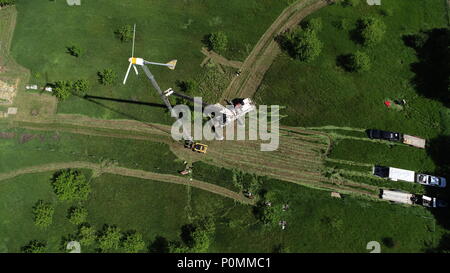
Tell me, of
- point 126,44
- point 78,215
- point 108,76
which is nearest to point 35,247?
point 78,215

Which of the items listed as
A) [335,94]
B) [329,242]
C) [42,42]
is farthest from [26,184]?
[335,94]

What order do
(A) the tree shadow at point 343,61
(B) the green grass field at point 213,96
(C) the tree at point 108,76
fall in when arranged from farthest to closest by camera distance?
(A) the tree shadow at point 343,61 < (C) the tree at point 108,76 < (B) the green grass field at point 213,96

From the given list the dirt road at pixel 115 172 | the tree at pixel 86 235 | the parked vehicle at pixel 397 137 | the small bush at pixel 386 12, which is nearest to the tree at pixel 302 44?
the small bush at pixel 386 12

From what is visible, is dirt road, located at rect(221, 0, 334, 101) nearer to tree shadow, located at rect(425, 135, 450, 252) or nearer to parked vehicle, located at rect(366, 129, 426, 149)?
parked vehicle, located at rect(366, 129, 426, 149)

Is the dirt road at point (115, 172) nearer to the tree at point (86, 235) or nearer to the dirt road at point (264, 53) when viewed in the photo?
the tree at point (86, 235)

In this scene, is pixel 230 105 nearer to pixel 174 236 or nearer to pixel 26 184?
pixel 174 236

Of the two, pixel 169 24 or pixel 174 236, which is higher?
pixel 169 24
